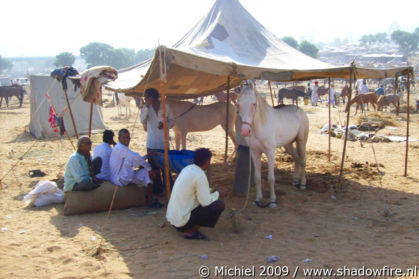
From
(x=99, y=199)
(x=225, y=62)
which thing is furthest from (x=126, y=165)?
(x=225, y=62)

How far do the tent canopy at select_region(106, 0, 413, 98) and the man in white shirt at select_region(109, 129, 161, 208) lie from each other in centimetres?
104

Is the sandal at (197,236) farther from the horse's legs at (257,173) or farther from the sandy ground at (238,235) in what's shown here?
the horse's legs at (257,173)

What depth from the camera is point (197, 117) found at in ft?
27.5

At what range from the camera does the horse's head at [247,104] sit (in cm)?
509

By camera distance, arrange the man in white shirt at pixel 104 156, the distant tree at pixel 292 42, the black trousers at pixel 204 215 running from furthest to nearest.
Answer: the distant tree at pixel 292 42 → the man in white shirt at pixel 104 156 → the black trousers at pixel 204 215

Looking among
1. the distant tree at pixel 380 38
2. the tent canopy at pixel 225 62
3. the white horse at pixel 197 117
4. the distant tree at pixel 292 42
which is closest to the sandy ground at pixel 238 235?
the white horse at pixel 197 117

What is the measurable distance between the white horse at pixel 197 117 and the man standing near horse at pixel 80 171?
10.1 feet

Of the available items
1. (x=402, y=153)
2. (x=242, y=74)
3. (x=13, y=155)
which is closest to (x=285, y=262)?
(x=242, y=74)

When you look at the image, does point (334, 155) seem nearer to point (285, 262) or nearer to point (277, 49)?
point (277, 49)

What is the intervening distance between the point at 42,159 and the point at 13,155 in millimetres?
1133

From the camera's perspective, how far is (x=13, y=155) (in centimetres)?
975

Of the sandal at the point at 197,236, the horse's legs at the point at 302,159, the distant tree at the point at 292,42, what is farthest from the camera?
the distant tree at the point at 292,42

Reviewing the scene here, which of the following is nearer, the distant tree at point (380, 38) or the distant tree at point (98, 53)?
the distant tree at point (98, 53)

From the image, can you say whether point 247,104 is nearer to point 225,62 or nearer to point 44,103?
point 225,62
